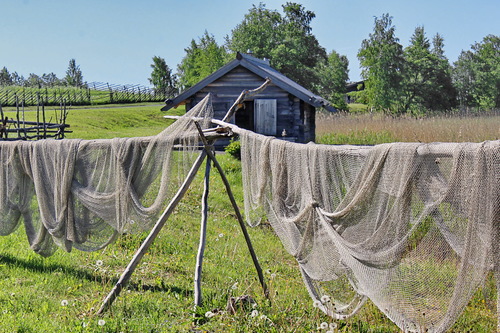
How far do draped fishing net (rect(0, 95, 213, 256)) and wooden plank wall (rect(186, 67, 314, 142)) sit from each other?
41.0 ft

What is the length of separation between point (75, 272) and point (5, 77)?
78.2m

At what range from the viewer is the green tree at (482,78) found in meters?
55.6

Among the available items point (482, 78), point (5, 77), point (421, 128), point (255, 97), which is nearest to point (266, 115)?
point (255, 97)

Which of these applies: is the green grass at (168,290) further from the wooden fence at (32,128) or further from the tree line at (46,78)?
the tree line at (46,78)

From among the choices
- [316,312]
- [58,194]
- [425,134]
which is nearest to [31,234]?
[58,194]

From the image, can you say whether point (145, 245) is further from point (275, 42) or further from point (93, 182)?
point (275, 42)

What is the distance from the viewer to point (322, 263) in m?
4.55

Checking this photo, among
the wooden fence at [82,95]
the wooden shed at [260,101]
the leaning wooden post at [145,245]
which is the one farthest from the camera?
the wooden fence at [82,95]

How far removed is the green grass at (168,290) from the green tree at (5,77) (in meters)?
72.0

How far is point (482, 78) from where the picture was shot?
2234 inches

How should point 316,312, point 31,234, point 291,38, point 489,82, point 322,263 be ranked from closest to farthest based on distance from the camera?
1. point 322,263
2. point 316,312
3. point 31,234
4. point 291,38
5. point 489,82

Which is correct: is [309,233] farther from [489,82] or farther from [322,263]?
[489,82]

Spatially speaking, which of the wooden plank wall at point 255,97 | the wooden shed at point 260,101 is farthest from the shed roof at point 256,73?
the wooden plank wall at point 255,97

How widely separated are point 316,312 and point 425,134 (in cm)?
1374
